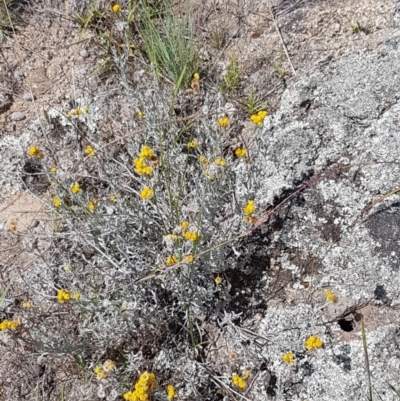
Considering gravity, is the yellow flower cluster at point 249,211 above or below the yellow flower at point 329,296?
above

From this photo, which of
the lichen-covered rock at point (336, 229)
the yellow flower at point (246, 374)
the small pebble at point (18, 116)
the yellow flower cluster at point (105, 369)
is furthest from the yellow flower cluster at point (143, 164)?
the small pebble at point (18, 116)

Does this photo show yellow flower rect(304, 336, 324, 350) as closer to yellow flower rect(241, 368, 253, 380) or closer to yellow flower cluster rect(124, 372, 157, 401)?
yellow flower rect(241, 368, 253, 380)

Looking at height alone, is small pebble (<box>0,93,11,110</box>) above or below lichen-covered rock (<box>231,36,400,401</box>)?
above

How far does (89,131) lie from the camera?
2971mm

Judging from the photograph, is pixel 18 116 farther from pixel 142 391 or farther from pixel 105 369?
pixel 142 391

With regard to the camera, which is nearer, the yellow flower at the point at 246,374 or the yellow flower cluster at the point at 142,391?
the yellow flower cluster at the point at 142,391

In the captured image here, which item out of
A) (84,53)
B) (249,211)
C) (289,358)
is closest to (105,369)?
(289,358)

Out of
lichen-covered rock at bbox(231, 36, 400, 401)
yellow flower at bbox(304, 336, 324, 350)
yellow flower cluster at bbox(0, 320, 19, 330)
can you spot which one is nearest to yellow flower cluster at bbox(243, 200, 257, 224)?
lichen-covered rock at bbox(231, 36, 400, 401)

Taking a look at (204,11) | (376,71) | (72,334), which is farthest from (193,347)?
(204,11)

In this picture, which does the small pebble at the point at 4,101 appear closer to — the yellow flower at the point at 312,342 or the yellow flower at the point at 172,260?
the yellow flower at the point at 172,260

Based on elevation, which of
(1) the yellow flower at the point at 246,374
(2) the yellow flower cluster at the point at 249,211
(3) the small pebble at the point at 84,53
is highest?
(3) the small pebble at the point at 84,53

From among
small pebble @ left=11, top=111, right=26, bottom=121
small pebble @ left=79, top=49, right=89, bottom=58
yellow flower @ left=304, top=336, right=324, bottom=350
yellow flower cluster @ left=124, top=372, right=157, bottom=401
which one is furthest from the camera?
small pebble @ left=79, top=49, right=89, bottom=58

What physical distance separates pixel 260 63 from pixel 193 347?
5.06 ft

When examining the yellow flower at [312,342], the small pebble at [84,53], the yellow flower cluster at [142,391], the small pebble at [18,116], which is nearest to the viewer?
the yellow flower cluster at [142,391]
